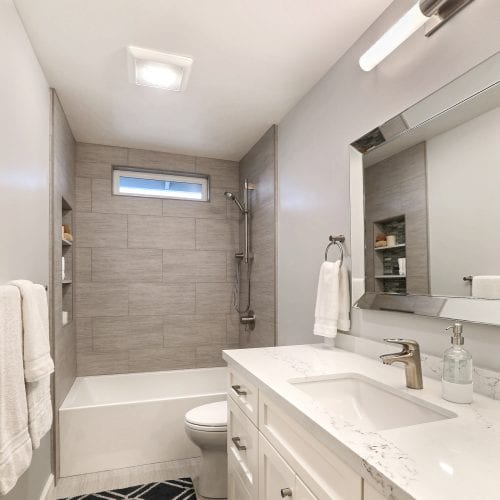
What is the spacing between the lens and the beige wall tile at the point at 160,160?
133 inches

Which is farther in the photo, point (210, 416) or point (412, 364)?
point (210, 416)

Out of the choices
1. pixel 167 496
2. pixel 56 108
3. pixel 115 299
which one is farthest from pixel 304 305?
pixel 56 108

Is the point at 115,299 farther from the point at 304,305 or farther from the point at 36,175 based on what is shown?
the point at 304,305

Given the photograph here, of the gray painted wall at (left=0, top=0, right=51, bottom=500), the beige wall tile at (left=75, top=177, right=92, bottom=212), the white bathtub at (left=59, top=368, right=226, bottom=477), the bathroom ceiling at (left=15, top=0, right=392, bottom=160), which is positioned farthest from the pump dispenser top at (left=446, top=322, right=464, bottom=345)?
the beige wall tile at (left=75, top=177, right=92, bottom=212)

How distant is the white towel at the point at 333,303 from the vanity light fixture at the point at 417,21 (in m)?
0.97

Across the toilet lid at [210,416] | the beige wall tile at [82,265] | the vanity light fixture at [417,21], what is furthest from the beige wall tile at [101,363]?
the vanity light fixture at [417,21]

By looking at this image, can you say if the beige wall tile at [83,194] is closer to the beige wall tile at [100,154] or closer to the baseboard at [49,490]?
the beige wall tile at [100,154]

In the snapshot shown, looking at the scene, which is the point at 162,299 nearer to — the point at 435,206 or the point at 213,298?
the point at 213,298

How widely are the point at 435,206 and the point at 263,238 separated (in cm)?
174

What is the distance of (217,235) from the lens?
11.9ft

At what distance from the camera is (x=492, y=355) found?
1.12 metres

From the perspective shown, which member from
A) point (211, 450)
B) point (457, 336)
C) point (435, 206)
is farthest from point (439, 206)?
point (211, 450)

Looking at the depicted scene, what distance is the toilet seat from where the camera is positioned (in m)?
2.09

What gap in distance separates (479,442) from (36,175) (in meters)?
2.18
